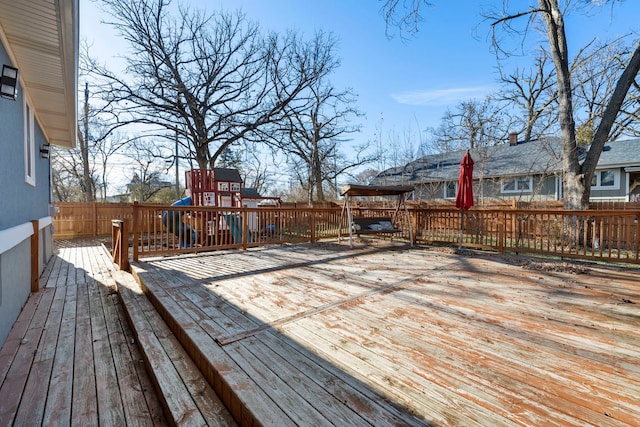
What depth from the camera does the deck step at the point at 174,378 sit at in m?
1.49

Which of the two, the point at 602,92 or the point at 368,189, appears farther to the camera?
the point at 602,92

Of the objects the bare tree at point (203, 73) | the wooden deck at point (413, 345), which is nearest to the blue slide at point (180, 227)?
the wooden deck at point (413, 345)

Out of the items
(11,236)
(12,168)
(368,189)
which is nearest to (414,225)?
(368,189)

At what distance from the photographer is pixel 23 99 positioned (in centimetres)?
384

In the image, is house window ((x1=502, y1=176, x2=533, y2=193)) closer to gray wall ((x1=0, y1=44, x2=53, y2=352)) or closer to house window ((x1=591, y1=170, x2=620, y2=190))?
house window ((x1=591, y1=170, x2=620, y2=190))

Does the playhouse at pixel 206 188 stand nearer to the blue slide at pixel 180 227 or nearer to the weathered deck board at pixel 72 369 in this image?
the blue slide at pixel 180 227

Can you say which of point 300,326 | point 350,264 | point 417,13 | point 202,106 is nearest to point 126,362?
point 300,326

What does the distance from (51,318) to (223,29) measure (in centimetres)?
1584

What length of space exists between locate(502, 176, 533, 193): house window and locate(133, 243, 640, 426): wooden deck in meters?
13.5

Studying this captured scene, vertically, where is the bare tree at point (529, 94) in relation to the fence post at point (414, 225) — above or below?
above

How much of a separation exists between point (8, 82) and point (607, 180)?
20337 millimetres

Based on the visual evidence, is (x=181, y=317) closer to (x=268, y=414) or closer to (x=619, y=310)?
(x=268, y=414)

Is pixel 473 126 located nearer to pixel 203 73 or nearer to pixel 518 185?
pixel 518 185

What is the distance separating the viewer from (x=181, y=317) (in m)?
2.44
